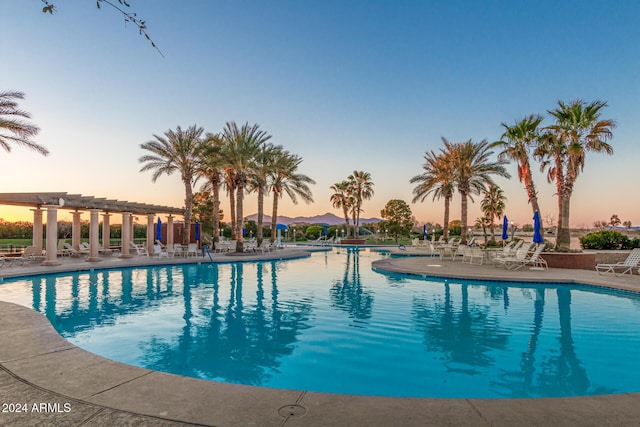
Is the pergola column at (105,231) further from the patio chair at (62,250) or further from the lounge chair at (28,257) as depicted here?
the lounge chair at (28,257)

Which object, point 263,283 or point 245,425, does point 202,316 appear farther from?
point 245,425


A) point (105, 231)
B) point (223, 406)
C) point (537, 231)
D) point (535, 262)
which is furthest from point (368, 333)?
point (105, 231)

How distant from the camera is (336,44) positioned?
18141 millimetres

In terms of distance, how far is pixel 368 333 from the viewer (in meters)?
6.54

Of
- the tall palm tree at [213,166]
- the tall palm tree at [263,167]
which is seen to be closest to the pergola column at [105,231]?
the tall palm tree at [213,166]

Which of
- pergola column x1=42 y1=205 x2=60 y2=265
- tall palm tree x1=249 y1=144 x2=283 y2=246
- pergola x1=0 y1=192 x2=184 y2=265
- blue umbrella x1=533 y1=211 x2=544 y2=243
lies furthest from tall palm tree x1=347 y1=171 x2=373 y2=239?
pergola column x1=42 y1=205 x2=60 y2=265

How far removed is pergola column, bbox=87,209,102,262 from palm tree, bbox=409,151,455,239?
907 inches

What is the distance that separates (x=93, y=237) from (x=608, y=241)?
2916 cm

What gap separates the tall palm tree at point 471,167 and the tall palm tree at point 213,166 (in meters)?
17.1

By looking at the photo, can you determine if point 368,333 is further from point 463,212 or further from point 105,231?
point 105,231

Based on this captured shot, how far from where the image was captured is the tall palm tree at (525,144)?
1809 cm

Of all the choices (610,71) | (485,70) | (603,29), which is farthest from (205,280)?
(610,71)

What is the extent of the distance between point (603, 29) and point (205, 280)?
1954cm

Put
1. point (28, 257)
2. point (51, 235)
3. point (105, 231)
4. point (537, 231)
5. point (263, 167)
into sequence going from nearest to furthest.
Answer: point (537, 231) < point (51, 235) < point (28, 257) < point (263, 167) < point (105, 231)
